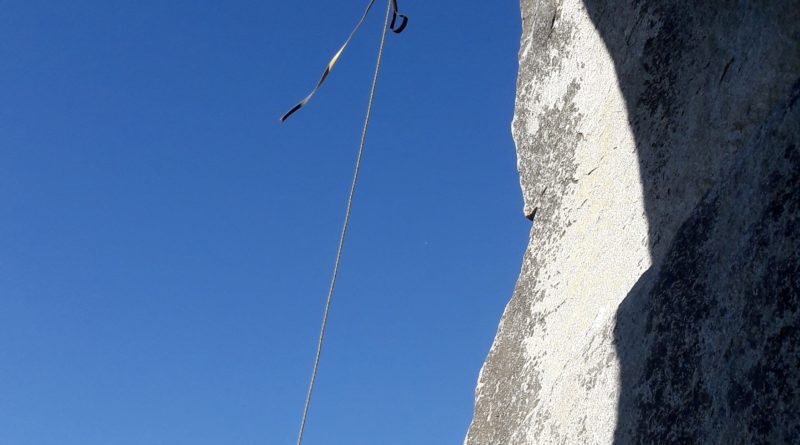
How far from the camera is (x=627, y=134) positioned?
206 cm

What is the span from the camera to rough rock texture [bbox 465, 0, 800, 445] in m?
1.29

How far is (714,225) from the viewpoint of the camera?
1.48m

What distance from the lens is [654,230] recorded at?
1.85 meters

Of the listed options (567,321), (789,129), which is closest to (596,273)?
(567,321)

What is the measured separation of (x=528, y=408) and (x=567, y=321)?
0.67 feet

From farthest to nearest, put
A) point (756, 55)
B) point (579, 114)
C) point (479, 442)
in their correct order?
point (579, 114) < point (479, 442) < point (756, 55)

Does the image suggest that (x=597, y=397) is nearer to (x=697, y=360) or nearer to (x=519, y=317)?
(x=697, y=360)

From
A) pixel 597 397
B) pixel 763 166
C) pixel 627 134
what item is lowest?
pixel 597 397

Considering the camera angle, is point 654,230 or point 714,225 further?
point 654,230

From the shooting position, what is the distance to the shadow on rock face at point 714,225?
1.24 meters

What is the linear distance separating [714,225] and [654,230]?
1.23 feet

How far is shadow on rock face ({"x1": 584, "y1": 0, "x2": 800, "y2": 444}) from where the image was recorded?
4.08 ft

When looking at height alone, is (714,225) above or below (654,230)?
below

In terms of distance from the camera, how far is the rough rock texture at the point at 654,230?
4.22ft
